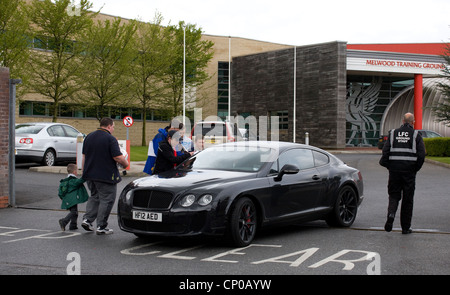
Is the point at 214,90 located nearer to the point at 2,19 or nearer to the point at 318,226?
the point at 2,19

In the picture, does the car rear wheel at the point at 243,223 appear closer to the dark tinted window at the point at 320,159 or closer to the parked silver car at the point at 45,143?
the dark tinted window at the point at 320,159

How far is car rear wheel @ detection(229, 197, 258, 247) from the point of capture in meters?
7.15

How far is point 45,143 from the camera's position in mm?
20156

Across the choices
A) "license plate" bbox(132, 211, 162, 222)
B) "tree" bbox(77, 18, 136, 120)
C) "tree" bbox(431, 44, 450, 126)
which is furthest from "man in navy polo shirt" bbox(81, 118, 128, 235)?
"tree" bbox(77, 18, 136, 120)

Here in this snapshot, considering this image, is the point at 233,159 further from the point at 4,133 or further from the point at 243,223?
the point at 4,133

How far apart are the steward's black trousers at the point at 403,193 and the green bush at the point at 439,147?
21.9m

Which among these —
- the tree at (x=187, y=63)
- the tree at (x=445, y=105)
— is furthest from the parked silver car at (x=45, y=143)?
the tree at (x=187, y=63)

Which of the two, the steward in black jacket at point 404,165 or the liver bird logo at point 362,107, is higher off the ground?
the liver bird logo at point 362,107

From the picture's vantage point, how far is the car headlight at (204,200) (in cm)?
707

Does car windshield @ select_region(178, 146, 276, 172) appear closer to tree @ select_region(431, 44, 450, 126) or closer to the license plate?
the license plate

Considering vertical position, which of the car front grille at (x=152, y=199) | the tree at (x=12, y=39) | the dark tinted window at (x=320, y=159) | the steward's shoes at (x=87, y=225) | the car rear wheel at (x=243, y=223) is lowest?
the steward's shoes at (x=87, y=225)

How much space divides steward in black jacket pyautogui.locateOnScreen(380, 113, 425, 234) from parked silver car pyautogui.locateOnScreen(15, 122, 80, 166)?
14446 millimetres
